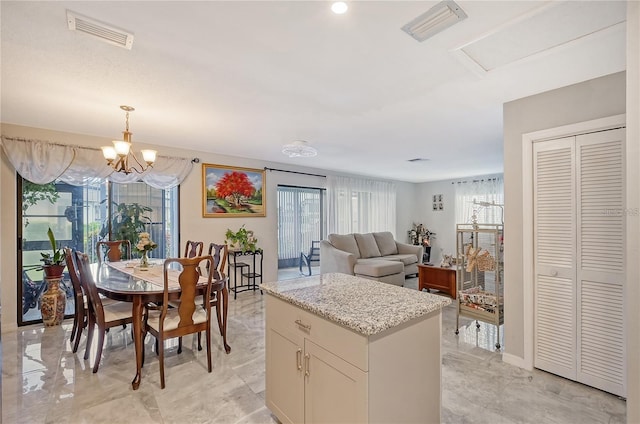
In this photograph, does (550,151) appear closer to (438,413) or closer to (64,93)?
(438,413)

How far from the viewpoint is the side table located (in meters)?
5.08

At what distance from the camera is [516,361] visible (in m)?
2.63

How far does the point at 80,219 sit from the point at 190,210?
1.36m

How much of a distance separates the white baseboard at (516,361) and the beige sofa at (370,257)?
2667 millimetres

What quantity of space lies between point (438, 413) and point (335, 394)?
658 mm

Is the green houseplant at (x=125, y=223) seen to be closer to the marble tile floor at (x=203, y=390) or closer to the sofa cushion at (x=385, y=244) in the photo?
the marble tile floor at (x=203, y=390)

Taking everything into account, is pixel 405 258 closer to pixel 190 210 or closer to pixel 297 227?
pixel 297 227

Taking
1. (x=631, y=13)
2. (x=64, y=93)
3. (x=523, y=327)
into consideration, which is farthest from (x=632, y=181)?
(x=64, y=93)

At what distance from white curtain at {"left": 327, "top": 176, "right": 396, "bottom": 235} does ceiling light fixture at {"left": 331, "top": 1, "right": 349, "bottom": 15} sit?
518 centimetres

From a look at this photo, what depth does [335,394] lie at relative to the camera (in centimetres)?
145

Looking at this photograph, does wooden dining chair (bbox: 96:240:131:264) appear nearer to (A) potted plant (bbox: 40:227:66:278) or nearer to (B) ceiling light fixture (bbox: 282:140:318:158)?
(A) potted plant (bbox: 40:227:66:278)

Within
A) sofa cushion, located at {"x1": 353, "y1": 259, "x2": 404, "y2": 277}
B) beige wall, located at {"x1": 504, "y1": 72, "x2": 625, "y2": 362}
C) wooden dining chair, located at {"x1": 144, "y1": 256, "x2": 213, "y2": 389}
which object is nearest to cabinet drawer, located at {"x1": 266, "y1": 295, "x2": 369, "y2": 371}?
wooden dining chair, located at {"x1": 144, "y1": 256, "x2": 213, "y2": 389}

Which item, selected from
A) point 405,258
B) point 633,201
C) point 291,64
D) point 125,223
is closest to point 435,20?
point 291,64

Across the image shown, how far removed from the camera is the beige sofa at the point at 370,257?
546 cm
